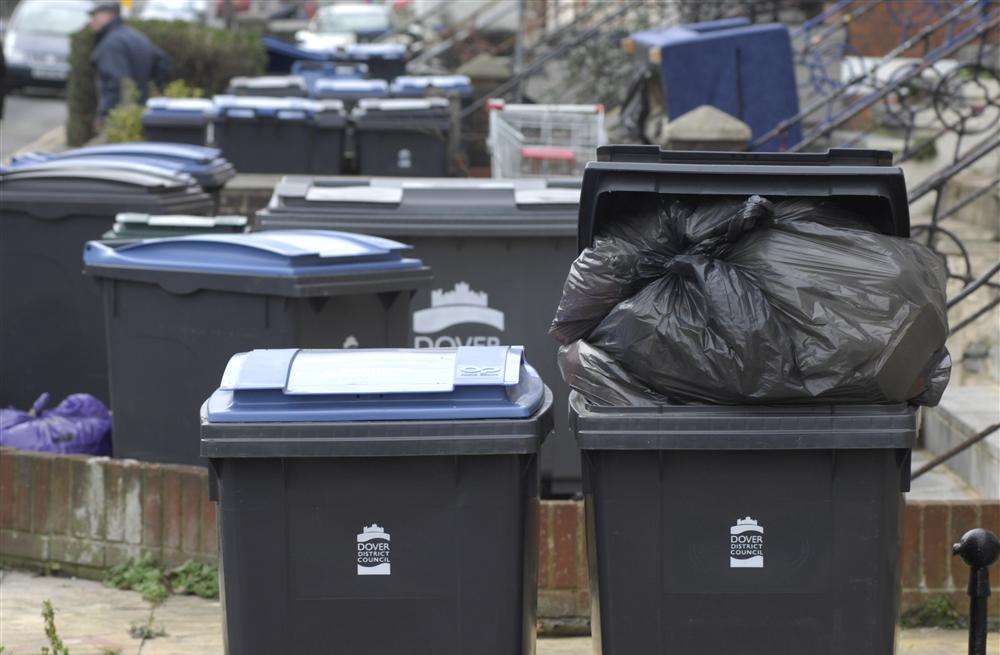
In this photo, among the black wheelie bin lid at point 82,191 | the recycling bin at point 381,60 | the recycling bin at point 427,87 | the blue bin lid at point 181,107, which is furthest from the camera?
the recycling bin at point 381,60

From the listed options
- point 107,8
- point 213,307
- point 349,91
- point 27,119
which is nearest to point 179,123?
point 349,91

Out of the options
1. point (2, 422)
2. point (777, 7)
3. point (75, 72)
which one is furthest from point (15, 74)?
point (2, 422)

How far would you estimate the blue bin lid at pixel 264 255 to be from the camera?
5.43m

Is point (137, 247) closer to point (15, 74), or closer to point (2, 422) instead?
point (2, 422)

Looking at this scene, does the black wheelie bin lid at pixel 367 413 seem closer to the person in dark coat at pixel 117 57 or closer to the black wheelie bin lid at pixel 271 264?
the black wheelie bin lid at pixel 271 264

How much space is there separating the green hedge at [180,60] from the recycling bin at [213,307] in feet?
37.8

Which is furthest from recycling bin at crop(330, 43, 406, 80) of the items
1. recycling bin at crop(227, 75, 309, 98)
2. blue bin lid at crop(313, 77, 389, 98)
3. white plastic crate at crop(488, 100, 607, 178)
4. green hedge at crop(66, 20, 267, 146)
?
white plastic crate at crop(488, 100, 607, 178)

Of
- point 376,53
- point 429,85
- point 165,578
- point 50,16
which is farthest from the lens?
point 50,16

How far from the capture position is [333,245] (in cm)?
564

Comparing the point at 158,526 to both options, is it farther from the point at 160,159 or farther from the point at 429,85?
the point at 429,85

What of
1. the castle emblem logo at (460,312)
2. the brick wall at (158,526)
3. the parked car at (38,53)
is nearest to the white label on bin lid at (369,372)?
the brick wall at (158,526)

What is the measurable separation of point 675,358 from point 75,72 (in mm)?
14550

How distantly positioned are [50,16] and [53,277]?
19843 mm

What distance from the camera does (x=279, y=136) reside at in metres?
12.5
